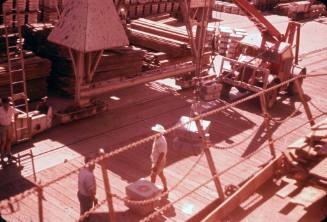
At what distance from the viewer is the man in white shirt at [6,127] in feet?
39.7

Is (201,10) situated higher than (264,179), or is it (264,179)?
(201,10)

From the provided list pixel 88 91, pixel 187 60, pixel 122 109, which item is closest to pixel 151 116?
pixel 122 109

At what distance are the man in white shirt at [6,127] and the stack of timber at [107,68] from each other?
531 cm

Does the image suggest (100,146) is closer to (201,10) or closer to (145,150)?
(145,150)

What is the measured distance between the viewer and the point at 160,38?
21.7 m

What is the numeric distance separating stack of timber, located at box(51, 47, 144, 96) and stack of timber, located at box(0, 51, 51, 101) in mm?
956

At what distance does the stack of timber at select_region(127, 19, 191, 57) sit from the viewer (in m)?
21.0

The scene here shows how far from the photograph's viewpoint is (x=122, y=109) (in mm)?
17328

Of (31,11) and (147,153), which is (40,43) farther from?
(147,153)

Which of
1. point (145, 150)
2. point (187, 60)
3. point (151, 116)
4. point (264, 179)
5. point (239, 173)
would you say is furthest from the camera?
point (187, 60)

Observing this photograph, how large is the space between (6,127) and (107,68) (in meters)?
6.87

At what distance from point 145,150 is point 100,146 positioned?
145cm

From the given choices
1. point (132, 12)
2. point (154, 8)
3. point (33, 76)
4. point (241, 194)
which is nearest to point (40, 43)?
point (33, 76)

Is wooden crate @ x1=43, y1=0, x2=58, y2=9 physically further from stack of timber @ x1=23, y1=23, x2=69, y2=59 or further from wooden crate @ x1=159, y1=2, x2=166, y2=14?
wooden crate @ x1=159, y1=2, x2=166, y2=14
